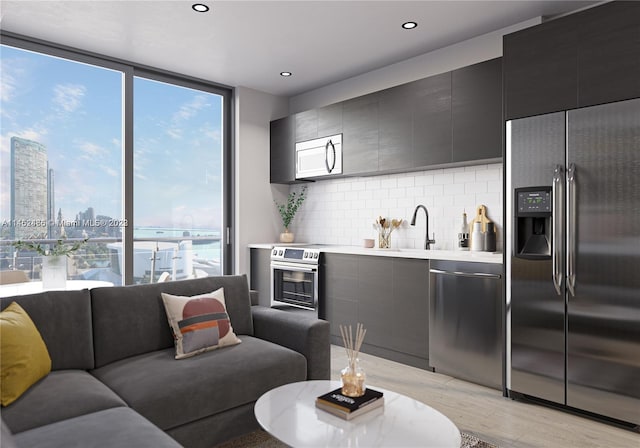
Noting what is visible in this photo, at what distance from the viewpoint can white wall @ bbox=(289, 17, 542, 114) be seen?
384cm

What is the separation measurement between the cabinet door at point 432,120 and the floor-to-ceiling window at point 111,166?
246 cm

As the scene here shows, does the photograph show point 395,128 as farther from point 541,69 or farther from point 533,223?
point 533,223

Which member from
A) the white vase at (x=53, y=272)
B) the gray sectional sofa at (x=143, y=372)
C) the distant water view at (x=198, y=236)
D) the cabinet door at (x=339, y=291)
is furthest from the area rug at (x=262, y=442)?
the distant water view at (x=198, y=236)

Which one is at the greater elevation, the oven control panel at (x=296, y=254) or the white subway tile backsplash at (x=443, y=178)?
the white subway tile backsplash at (x=443, y=178)

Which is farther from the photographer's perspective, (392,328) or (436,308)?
(392,328)

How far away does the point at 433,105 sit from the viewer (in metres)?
3.93

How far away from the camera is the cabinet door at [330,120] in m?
4.82

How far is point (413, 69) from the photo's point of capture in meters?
4.45

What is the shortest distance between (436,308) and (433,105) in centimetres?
175

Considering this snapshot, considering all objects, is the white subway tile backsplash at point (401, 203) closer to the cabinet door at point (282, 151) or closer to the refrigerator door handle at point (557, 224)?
the cabinet door at point (282, 151)

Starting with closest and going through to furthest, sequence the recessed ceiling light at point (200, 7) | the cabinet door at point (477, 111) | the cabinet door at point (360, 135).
A: the recessed ceiling light at point (200, 7) → the cabinet door at point (477, 111) → the cabinet door at point (360, 135)

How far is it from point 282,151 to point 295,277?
1.63 meters

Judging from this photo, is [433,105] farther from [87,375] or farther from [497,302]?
[87,375]

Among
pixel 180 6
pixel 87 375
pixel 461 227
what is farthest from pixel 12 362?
pixel 461 227
